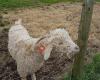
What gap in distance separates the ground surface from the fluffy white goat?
477 mm

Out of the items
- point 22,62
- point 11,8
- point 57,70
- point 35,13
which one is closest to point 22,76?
point 22,62

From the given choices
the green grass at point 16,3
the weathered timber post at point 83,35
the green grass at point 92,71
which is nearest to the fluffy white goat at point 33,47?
the weathered timber post at point 83,35

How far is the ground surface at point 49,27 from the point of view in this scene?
692 centimetres

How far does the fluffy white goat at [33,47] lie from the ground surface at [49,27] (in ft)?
1.57

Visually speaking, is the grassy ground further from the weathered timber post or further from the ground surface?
the weathered timber post

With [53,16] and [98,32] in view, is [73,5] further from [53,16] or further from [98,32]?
[98,32]

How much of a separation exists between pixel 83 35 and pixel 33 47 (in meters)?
0.85

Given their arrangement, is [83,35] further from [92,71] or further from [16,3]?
[16,3]

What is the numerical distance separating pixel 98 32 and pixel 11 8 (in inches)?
110

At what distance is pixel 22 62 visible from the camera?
6.23 metres

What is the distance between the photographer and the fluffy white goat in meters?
5.49

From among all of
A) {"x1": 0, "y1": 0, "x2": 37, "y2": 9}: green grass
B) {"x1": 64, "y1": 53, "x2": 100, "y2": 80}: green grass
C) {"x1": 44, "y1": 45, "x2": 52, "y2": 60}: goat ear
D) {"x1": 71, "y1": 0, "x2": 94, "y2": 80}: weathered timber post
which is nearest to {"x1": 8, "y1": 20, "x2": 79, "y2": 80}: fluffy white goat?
{"x1": 44, "y1": 45, "x2": 52, "y2": 60}: goat ear

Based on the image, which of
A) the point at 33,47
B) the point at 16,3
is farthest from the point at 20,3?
the point at 33,47

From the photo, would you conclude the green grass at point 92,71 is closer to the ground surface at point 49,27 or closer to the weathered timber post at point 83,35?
the weathered timber post at point 83,35
